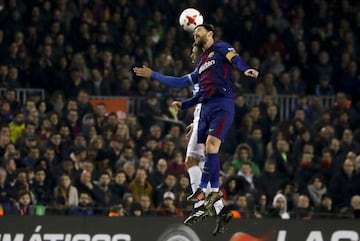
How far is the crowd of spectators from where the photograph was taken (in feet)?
75.9

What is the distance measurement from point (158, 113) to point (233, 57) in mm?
7911

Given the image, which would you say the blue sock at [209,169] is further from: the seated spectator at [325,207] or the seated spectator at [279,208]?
the seated spectator at [325,207]

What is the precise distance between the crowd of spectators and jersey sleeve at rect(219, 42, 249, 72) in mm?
4475

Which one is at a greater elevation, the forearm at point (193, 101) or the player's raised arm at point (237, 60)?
the player's raised arm at point (237, 60)

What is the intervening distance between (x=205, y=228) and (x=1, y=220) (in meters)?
2.71

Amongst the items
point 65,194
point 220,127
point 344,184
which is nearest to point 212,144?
point 220,127

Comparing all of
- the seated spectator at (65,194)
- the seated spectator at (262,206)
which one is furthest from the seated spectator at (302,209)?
the seated spectator at (65,194)

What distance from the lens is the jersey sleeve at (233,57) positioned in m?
17.9

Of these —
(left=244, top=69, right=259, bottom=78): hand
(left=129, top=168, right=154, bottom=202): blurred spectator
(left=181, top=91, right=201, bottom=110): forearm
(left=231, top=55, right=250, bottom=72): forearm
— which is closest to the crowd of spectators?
(left=129, top=168, right=154, bottom=202): blurred spectator

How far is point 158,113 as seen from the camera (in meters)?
26.1

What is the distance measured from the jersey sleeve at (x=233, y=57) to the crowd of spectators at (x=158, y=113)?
14.7ft

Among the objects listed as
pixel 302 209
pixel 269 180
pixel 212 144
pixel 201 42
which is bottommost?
pixel 302 209

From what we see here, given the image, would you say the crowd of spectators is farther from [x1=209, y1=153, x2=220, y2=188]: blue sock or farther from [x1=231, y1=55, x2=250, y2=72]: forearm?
[x1=231, y1=55, x2=250, y2=72]: forearm

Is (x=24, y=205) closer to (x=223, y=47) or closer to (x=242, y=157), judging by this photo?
(x=242, y=157)
